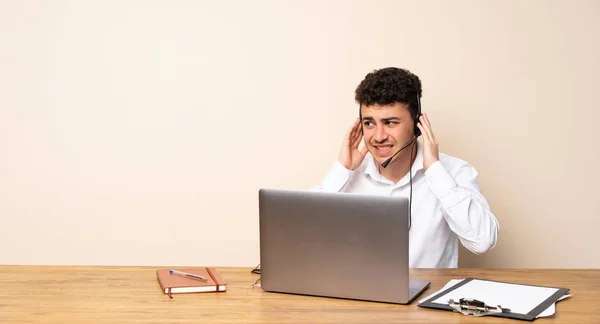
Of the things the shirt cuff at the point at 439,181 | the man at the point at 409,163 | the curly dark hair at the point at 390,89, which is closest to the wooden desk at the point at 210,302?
the shirt cuff at the point at 439,181

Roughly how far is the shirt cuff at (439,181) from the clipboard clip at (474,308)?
2.18ft

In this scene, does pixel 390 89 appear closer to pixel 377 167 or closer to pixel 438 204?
pixel 377 167

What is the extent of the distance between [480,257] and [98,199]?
6.02 ft

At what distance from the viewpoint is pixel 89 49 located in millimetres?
3178

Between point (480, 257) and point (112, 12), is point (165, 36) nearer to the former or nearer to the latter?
point (112, 12)

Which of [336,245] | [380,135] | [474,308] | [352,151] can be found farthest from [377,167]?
[474,308]

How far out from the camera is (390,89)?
A: 2.49 meters

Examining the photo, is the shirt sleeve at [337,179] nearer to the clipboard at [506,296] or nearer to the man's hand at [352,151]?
the man's hand at [352,151]

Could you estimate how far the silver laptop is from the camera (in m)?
1.71

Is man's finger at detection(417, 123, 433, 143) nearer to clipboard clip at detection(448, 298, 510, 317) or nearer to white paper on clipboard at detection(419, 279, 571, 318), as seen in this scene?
white paper on clipboard at detection(419, 279, 571, 318)

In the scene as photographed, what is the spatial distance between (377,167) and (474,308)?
1.10 meters

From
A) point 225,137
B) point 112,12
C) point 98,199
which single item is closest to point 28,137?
point 98,199

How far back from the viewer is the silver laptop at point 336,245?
1.71m

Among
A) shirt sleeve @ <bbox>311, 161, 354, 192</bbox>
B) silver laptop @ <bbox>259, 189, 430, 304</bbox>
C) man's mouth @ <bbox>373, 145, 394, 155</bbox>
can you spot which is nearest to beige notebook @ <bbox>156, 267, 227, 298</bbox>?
silver laptop @ <bbox>259, 189, 430, 304</bbox>
